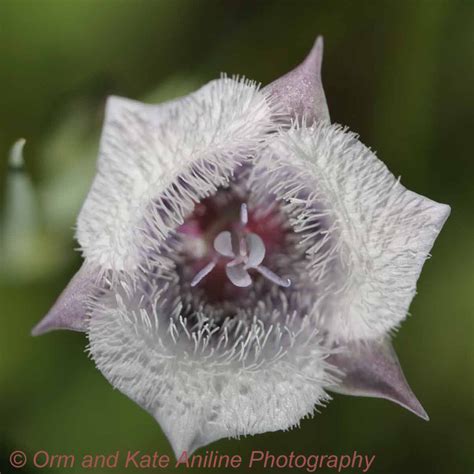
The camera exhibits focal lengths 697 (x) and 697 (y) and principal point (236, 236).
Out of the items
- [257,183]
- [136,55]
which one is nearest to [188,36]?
[136,55]

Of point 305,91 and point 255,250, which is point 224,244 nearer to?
point 255,250

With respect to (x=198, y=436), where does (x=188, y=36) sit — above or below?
above

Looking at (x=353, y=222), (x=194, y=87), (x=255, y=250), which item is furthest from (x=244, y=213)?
(x=194, y=87)

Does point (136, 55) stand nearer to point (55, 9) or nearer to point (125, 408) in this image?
point (55, 9)

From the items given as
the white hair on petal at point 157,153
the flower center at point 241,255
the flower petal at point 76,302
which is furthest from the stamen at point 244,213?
the flower petal at point 76,302

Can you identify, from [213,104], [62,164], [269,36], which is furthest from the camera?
[269,36]

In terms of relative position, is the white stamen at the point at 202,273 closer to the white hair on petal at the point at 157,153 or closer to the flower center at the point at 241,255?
the flower center at the point at 241,255
